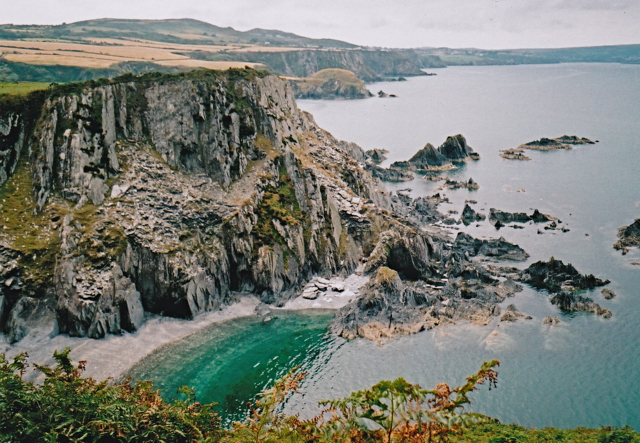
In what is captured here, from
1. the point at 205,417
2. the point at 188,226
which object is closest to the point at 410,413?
the point at 205,417

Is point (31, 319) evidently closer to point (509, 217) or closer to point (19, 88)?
point (19, 88)

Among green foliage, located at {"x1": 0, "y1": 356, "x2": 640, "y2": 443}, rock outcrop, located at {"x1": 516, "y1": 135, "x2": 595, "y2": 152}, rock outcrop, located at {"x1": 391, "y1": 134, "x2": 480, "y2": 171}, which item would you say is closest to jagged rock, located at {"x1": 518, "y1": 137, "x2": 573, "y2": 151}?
rock outcrop, located at {"x1": 516, "y1": 135, "x2": 595, "y2": 152}

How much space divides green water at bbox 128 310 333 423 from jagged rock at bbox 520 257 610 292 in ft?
94.3

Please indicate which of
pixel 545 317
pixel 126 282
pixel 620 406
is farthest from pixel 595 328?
pixel 126 282

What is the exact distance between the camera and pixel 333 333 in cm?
5416

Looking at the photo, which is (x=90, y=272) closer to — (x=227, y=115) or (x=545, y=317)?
(x=227, y=115)

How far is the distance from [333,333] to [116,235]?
88.7ft

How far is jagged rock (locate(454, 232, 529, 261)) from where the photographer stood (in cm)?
7306

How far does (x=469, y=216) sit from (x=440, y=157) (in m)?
47.8

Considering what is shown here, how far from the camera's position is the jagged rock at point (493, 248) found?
73062 mm

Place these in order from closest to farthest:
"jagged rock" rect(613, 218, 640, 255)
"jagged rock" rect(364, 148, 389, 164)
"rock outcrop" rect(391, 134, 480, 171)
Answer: "jagged rock" rect(613, 218, 640, 255)
"rock outcrop" rect(391, 134, 480, 171)
"jagged rock" rect(364, 148, 389, 164)

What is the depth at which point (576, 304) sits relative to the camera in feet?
190

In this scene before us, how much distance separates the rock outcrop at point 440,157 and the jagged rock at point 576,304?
244 ft

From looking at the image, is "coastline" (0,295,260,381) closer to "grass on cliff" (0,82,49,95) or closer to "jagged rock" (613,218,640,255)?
"grass on cliff" (0,82,49,95)
